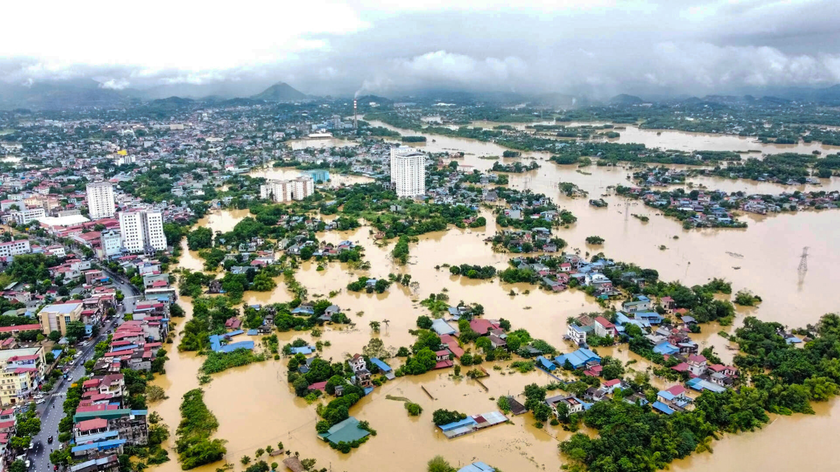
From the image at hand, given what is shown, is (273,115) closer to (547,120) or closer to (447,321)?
(547,120)

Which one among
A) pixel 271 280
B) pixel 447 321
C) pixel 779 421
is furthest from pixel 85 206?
pixel 779 421

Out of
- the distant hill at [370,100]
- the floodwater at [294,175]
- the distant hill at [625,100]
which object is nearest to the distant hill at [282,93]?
the distant hill at [370,100]

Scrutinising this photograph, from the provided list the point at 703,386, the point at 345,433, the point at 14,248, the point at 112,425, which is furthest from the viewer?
the point at 14,248

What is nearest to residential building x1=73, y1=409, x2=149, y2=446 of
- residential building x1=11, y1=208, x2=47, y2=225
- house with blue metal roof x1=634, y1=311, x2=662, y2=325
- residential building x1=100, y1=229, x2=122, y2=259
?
residential building x1=100, y1=229, x2=122, y2=259

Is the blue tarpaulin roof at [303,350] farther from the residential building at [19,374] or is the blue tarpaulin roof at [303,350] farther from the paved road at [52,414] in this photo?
the residential building at [19,374]

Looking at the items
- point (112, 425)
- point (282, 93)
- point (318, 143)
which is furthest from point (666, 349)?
point (282, 93)

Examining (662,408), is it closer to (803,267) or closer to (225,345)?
(225,345)
